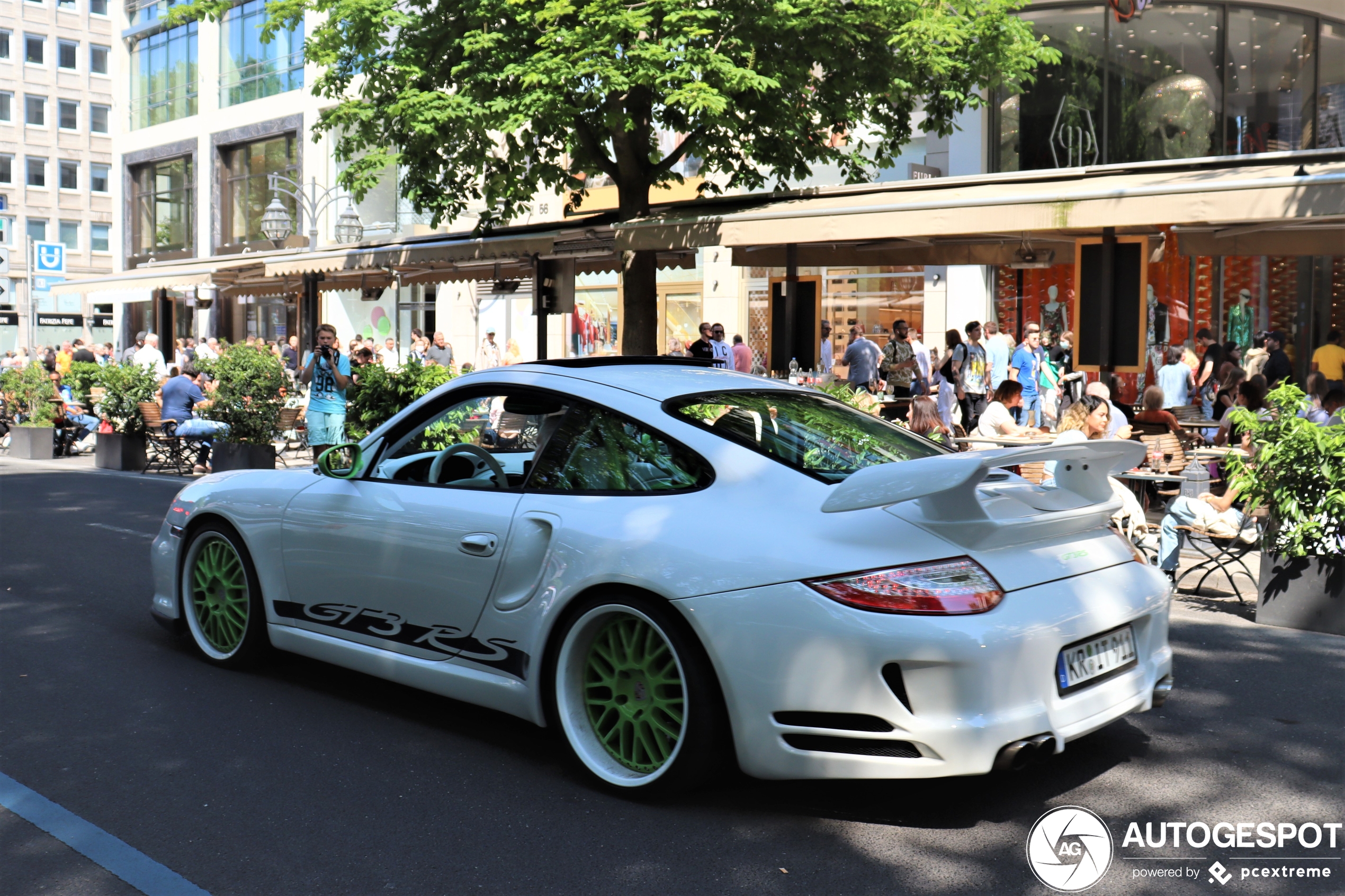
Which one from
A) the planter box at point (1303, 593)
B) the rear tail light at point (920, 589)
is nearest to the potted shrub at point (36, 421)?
the planter box at point (1303, 593)

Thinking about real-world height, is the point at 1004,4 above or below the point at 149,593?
above

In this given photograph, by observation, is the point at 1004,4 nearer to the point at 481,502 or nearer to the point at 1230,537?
the point at 1230,537

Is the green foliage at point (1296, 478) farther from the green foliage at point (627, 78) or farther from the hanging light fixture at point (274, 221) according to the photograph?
the hanging light fixture at point (274, 221)

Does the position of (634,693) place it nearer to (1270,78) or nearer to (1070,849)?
(1070,849)

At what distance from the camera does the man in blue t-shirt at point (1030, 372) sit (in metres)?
18.2

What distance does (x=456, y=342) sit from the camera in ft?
113

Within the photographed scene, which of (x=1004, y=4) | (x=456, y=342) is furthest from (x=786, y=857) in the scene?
(x=456, y=342)

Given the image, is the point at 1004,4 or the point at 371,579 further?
the point at 1004,4

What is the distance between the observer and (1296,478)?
7.11 metres

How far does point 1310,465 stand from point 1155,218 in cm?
446

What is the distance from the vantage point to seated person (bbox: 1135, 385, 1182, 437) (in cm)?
1273

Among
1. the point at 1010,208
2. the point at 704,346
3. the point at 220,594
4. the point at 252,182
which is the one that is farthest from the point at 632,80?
the point at 252,182

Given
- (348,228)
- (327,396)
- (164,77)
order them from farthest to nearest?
(164,77) < (348,228) < (327,396)

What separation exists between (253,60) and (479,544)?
130ft
